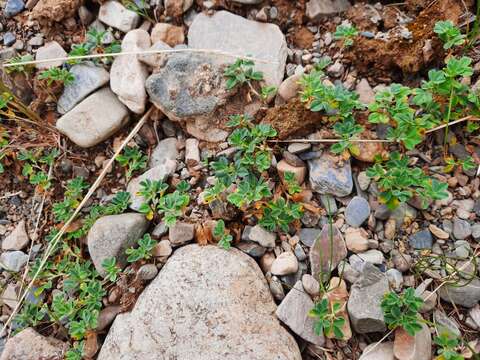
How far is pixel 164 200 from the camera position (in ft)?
8.45

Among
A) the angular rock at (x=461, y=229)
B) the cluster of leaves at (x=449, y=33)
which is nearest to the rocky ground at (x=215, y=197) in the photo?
the angular rock at (x=461, y=229)

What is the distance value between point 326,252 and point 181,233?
2.58 ft

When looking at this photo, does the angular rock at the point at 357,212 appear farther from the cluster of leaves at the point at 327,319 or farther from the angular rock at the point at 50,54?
the angular rock at the point at 50,54

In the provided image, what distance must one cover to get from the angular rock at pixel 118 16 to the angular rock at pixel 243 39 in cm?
40

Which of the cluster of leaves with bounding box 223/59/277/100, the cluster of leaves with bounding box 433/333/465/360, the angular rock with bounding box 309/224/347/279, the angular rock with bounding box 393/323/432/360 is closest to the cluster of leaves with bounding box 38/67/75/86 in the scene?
the cluster of leaves with bounding box 223/59/277/100

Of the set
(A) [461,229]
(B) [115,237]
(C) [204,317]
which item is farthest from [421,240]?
(B) [115,237]

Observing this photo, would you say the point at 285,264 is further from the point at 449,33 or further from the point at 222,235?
the point at 449,33

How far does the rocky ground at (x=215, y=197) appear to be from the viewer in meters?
2.30

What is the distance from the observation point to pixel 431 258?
2.34 metres

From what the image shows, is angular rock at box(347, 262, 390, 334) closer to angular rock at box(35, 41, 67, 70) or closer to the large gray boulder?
the large gray boulder

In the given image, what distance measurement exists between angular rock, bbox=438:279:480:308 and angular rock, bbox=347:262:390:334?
0.29 metres

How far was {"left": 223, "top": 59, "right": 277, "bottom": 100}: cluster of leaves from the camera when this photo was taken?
105 inches

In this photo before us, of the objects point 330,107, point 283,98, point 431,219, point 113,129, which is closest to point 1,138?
point 113,129

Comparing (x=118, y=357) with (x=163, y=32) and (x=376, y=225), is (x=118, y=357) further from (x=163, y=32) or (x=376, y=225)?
(x=163, y=32)
